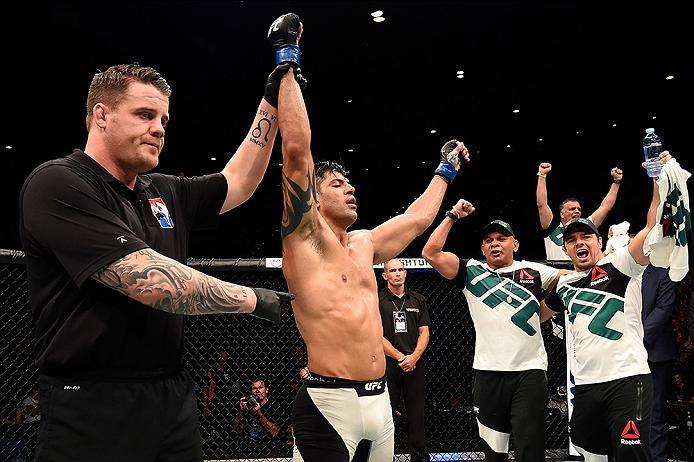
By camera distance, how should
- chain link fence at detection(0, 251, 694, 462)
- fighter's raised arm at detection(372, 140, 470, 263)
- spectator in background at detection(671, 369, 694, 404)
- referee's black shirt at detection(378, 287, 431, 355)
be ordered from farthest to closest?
referee's black shirt at detection(378, 287, 431, 355) → spectator in background at detection(671, 369, 694, 404) → chain link fence at detection(0, 251, 694, 462) → fighter's raised arm at detection(372, 140, 470, 263)

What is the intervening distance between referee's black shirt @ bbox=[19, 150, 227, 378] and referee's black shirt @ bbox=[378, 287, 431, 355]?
385 cm

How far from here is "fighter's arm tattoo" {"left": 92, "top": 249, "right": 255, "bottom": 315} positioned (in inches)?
48.6

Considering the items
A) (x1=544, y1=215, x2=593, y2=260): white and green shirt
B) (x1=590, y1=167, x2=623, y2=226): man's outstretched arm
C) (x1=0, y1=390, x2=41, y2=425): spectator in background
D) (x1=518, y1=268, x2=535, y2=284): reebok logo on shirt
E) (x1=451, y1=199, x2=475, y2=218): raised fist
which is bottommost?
(x1=0, y1=390, x2=41, y2=425): spectator in background

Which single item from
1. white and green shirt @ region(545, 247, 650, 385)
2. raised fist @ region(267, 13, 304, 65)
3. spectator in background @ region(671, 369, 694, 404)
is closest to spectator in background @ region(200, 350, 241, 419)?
white and green shirt @ region(545, 247, 650, 385)

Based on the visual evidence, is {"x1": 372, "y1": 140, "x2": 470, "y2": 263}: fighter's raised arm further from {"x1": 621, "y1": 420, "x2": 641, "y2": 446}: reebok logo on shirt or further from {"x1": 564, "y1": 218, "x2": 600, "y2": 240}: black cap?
{"x1": 621, "y1": 420, "x2": 641, "y2": 446}: reebok logo on shirt

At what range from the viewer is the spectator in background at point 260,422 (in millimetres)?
3934

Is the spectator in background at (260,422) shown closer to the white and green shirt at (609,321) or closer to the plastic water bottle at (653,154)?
the white and green shirt at (609,321)

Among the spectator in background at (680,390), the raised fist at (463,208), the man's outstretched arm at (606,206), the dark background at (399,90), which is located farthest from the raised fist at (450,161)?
the dark background at (399,90)

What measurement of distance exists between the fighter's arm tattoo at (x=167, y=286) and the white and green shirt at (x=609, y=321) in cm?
263

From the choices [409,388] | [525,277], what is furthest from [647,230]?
[409,388]

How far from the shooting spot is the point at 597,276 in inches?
135

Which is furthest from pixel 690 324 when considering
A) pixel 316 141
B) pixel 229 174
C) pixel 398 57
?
pixel 316 141

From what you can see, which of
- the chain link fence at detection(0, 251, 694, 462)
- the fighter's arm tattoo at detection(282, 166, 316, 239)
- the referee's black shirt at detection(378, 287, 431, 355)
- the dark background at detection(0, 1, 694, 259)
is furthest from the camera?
the dark background at detection(0, 1, 694, 259)

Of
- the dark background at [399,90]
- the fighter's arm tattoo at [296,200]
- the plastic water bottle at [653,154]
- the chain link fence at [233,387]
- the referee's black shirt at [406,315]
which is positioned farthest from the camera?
the dark background at [399,90]
